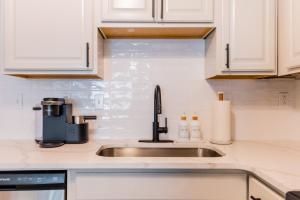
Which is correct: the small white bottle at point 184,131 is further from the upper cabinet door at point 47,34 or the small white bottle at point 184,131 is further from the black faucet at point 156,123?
the upper cabinet door at point 47,34

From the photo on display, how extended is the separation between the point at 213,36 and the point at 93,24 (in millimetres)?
751

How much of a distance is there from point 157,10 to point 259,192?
44.0 inches

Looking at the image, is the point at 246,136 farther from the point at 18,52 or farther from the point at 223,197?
the point at 18,52

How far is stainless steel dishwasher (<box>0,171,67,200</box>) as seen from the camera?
1136 mm

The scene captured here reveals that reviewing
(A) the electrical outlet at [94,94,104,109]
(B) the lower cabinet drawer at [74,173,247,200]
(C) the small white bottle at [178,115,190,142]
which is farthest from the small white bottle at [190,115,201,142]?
(A) the electrical outlet at [94,94,104,109]

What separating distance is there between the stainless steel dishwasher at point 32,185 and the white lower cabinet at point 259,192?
2.88 feet

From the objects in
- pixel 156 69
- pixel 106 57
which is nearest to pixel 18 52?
pixel 106 57

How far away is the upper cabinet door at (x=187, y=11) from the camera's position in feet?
4.85

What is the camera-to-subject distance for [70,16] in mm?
1453

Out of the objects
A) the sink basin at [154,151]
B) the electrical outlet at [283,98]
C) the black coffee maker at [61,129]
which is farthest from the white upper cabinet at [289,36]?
the black coffee maker at [61,129]

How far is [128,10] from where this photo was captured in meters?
1.48

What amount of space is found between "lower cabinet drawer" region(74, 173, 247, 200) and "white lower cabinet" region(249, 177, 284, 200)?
5 cm

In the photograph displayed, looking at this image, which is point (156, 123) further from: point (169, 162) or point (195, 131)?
point (169, 162)

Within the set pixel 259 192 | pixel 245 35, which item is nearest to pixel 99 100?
pixel 245 35
